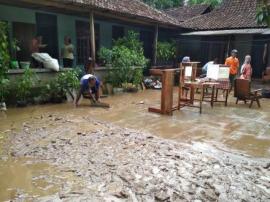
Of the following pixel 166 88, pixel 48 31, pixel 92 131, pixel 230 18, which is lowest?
pixel 92 131

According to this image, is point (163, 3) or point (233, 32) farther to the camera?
point (163, 3)

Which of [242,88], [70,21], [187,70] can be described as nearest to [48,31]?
[70,21]

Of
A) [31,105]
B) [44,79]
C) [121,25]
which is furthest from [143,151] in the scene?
[121,25]

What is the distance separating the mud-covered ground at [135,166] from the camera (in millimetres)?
3412

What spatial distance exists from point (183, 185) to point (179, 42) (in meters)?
15.0

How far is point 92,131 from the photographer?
5.86 meters

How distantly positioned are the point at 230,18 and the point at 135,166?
579 inches

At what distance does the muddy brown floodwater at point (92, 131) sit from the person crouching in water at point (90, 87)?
1.26ft

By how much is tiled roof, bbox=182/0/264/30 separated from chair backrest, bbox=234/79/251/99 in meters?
6.88

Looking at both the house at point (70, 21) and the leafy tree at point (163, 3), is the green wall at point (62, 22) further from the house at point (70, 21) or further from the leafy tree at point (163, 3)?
the leafy tree at point (163, 3)

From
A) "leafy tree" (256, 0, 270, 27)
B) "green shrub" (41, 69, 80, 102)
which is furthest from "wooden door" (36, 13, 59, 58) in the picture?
"leafy tree" (256, 0, 270, 27)

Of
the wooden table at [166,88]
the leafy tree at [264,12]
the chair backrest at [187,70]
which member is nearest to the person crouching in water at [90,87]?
the wooden table at [166,88]

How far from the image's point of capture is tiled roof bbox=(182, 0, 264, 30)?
15.2 metres

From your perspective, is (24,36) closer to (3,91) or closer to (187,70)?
(3,91)
